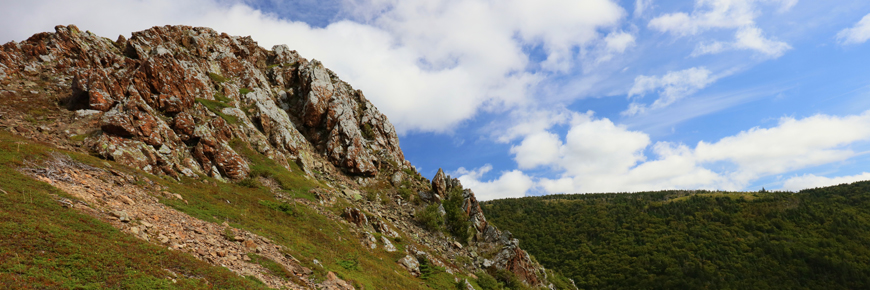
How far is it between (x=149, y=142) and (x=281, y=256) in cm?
2242

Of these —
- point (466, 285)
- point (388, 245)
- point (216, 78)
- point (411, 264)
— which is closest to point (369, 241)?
point (388, 245)

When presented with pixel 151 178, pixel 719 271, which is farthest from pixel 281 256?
pixel 719 271

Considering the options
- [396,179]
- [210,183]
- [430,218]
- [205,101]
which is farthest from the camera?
[396,179]

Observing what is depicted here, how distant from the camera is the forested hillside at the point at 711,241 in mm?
118562

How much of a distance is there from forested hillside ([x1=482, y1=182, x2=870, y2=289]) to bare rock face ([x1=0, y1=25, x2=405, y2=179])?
4166 inches

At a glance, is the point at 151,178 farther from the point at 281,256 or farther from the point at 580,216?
the point at 580,216

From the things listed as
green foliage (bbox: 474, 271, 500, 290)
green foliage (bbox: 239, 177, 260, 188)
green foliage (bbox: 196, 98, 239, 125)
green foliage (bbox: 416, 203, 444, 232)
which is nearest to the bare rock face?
green foliage (bbox: 196, 98, 239, 125)

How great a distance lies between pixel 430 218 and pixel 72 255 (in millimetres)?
42313

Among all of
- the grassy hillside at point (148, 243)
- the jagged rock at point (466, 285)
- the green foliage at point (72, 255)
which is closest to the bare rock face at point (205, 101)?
the grassy hillside at point (148, 243)

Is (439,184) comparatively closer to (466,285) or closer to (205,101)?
(466,285)

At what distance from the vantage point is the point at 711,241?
141000 mm

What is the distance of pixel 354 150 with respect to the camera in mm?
59469

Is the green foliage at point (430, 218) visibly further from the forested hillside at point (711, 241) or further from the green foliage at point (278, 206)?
the forested hillside at point (711, 241)

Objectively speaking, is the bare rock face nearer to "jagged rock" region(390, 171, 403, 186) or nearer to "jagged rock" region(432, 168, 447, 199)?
"jagged rock" region(390, 171, 403, 186)
